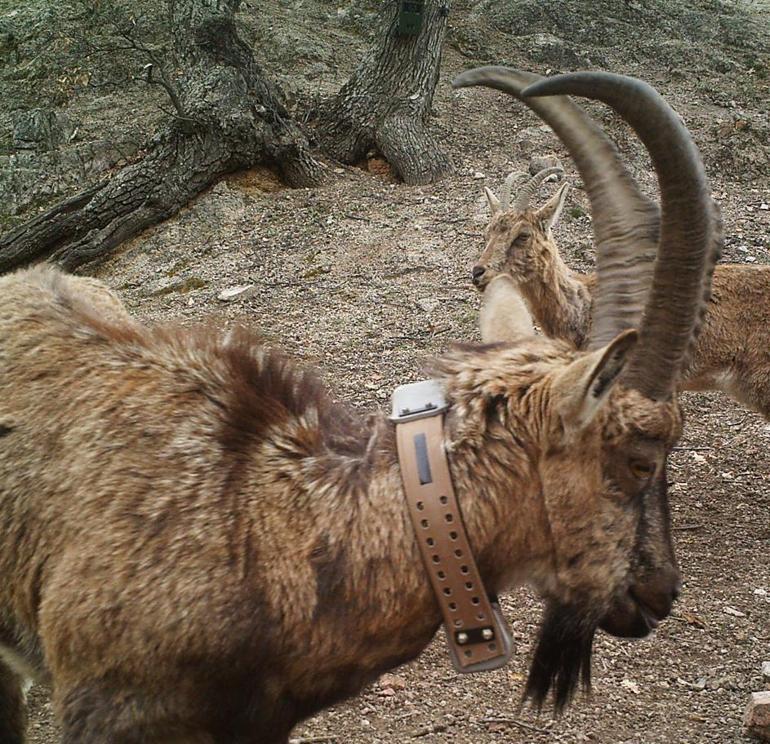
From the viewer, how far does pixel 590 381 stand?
255 cm

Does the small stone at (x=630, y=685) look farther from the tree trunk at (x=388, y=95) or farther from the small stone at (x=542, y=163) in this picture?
the tree trunk at (x=388, y=95)

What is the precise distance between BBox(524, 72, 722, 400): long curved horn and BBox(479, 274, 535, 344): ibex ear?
58cm

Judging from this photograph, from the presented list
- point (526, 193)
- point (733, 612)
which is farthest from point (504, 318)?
point (526, 193)

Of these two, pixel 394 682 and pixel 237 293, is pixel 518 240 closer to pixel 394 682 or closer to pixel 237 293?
pixel 237 293

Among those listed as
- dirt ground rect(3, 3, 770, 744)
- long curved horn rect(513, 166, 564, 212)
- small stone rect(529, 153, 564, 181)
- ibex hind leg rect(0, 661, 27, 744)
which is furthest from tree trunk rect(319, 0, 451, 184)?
ibex hind leg rect(0, 661, 27, 744)

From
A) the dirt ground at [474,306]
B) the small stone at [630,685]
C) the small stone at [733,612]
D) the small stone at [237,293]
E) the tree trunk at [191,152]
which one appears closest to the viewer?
the dirt ground at [474,306]

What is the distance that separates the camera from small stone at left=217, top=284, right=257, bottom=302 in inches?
348

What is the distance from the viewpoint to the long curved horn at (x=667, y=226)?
263 cm

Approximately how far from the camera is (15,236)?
9.68m

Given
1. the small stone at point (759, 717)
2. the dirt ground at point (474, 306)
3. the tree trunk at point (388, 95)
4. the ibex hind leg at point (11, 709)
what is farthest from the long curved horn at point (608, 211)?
the tree trunk at point (388, 95)

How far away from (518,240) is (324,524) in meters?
6.18

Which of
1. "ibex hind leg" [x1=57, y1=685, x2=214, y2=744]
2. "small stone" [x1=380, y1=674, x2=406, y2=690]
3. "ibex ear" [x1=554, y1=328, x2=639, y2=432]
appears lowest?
"small stone" [x1=380, y1=674, x2=406, y2=690]

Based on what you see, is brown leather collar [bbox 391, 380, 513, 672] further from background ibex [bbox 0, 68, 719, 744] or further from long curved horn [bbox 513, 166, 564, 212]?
long curved horn [bbox 513, 166, 564, 212]

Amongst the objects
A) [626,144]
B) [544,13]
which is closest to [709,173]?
[626,144]
